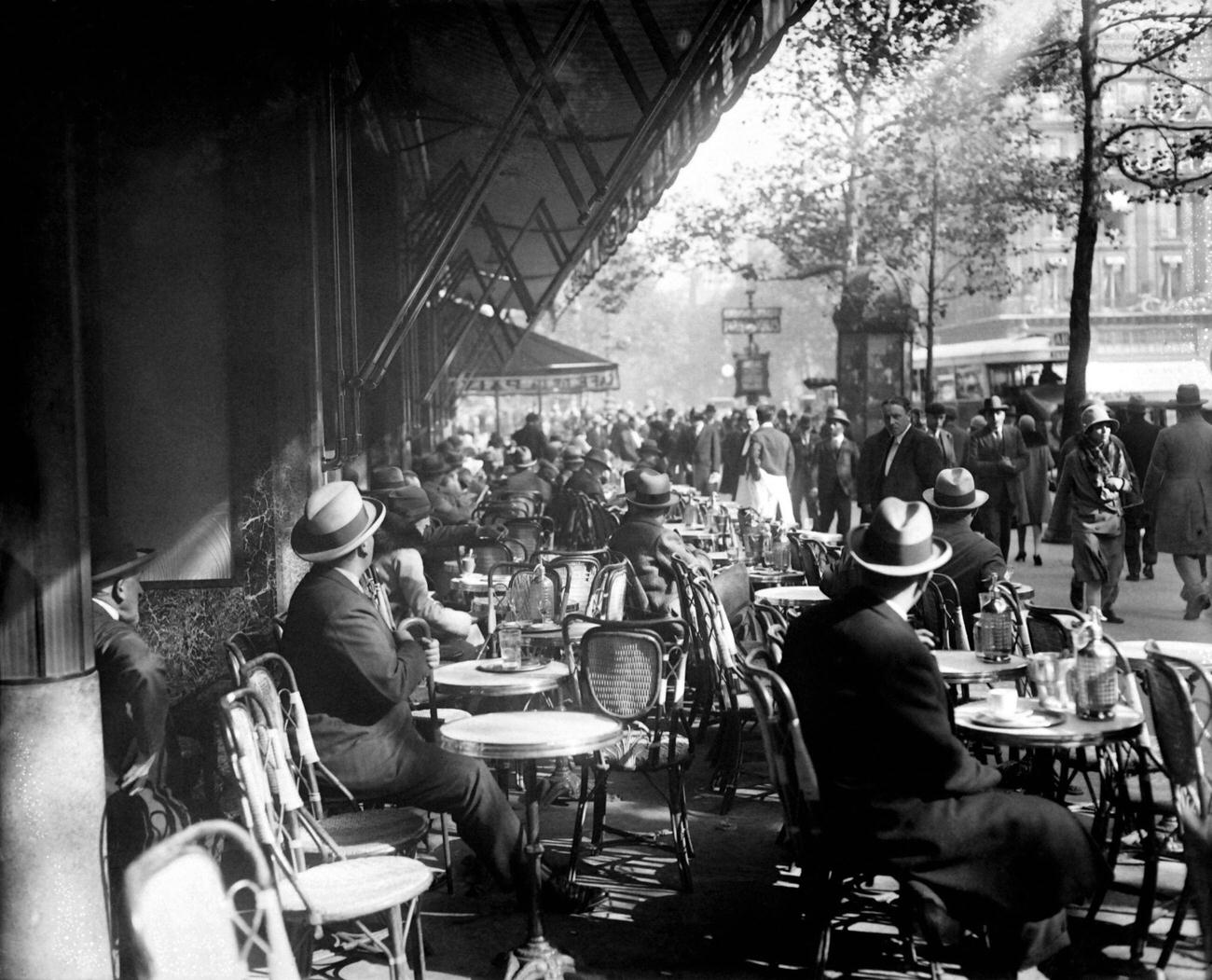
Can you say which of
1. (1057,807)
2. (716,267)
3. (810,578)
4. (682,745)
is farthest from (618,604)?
(716,267)

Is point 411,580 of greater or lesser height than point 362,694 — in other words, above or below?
above

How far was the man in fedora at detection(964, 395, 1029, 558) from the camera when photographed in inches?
617

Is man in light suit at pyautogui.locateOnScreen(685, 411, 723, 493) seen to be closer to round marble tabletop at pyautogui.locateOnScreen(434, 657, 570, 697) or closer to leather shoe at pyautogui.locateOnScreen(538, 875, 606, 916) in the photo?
round marble tabletop at pyautogui.locateOnScreen(434, 657, 570, 697)

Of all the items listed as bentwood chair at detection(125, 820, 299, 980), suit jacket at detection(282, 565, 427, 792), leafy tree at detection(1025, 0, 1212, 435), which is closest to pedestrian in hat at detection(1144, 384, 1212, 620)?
leafy tree at detection(1025, 0, 1212, 435)

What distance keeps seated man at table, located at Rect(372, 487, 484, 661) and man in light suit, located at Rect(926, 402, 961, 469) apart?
9.02m

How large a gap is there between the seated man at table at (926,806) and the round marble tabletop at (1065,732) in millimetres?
349

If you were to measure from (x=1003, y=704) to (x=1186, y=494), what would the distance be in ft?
26.3

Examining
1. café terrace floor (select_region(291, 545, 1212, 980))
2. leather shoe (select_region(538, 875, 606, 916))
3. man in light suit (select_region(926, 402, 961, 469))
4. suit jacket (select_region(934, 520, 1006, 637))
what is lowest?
café terrace floor (select_region(291, 545, 1212, 980))

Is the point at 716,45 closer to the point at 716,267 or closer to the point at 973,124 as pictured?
the point at 973,124

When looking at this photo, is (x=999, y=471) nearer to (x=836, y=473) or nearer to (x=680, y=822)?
(x=836, y=473)

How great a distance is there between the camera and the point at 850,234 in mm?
29828

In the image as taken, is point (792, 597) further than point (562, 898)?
Yes

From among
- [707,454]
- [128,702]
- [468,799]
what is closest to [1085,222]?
[707,454]

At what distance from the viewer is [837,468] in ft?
58.7
